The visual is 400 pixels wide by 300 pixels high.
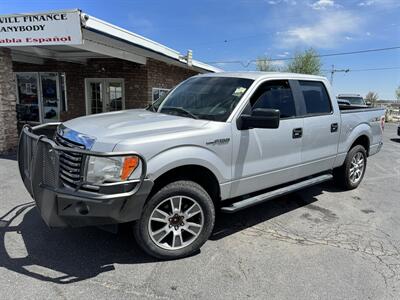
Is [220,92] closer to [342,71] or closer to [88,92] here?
[88,92]

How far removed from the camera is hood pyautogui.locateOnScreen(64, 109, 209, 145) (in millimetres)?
3201

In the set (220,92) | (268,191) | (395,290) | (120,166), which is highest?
(220,92)

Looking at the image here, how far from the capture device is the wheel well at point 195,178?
340 cm

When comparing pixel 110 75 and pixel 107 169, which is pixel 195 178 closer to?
pixel 107 169

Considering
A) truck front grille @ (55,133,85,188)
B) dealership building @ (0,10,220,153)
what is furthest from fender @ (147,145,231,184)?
dealership building @ (0,10,220,153)

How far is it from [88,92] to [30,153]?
9921mm

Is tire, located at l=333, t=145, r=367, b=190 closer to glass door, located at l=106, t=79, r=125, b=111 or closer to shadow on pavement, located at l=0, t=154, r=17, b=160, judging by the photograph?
shadow on pavement, located at l=0, t=154, r=17, b=160

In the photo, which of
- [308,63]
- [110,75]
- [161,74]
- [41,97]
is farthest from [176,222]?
[308,63]

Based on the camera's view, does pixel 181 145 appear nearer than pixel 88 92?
Yes

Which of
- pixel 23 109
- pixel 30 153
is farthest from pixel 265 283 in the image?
pixel 23 109

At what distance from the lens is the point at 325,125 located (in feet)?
16.8

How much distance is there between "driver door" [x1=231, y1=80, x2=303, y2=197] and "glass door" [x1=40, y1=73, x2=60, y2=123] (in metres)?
10.8

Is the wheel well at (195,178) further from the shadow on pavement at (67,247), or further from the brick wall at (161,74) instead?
the brick wall at (161,74)

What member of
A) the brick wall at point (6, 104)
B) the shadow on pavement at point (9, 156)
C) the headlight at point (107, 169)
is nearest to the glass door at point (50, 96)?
the brick wall at point (6, 104)
